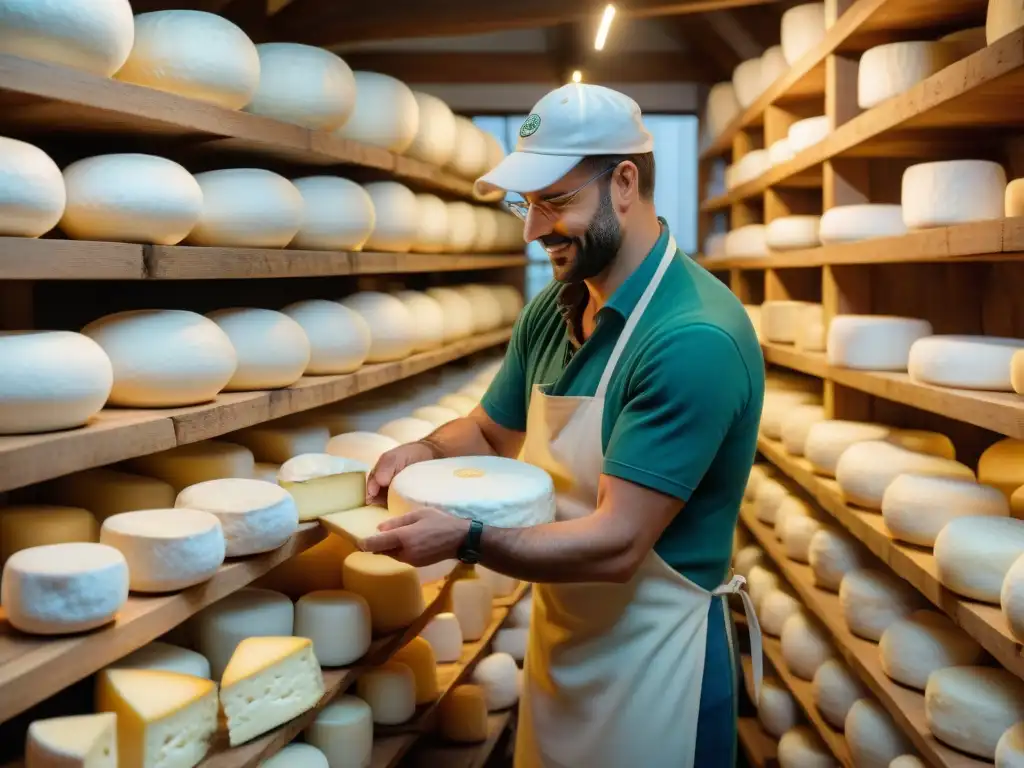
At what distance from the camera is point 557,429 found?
6.96ft

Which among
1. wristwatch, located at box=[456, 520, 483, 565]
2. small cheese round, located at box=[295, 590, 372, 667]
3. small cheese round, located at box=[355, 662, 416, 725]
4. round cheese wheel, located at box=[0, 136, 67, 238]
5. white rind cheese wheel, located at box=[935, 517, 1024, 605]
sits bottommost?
small cheese round, located at box=[355, 662, 416, 725]

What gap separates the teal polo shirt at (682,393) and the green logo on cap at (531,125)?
33 cm

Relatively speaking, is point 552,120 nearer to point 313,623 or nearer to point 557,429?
point 557,429

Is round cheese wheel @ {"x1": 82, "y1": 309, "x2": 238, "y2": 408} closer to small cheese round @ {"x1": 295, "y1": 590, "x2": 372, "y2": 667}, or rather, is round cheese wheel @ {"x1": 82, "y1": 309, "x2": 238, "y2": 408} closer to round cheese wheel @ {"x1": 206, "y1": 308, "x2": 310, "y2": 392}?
round cheese wheel @ {"x1": 206, "y1": 308, "x2": 310, "y2": 392}

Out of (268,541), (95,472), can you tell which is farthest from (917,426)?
(95,472)

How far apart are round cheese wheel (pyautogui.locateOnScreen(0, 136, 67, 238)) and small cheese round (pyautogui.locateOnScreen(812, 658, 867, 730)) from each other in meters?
2.27

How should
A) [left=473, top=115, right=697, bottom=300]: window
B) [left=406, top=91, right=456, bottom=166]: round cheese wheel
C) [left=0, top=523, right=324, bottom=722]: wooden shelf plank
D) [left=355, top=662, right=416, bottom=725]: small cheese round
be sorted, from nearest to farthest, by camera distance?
[left=0, top=523, right=324, bottom=722]: wooden shelf plank → [left=355, top=662, right=416, bottom=725]: small cheese round → [left=406, top=91, right=456, bottom=166]: round cheese wheel → [left=473, top=115, right=697, bottom=300]: window

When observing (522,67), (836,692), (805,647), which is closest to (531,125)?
(836,692)

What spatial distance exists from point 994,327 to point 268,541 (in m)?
2.15

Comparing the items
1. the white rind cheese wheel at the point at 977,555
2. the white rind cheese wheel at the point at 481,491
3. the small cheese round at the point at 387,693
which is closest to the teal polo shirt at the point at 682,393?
the white rind cheese wheel at the point at 481,491

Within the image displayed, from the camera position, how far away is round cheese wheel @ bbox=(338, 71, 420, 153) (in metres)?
2.97

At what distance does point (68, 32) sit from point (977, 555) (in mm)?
1870

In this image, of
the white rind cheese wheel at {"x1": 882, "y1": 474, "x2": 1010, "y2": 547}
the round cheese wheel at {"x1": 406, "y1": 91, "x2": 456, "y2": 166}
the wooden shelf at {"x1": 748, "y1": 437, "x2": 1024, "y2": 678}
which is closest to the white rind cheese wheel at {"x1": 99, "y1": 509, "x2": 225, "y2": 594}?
the wooden shelf at {"x1": 748, "y1": 437, "x2": 1024, "y2": 678}

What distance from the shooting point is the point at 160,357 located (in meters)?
1.95
